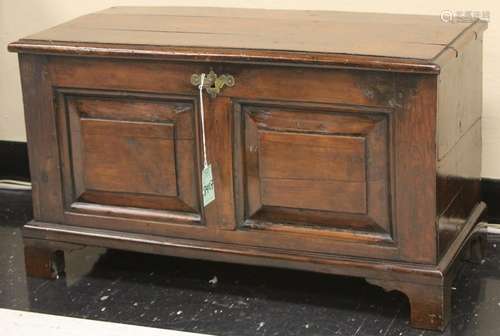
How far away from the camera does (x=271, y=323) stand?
231cm

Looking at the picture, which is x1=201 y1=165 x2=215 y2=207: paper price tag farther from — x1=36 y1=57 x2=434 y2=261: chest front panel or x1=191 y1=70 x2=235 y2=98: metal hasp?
x1=191 y1=70 x2=235 y2=98: metal hasp

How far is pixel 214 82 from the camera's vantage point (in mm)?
2248

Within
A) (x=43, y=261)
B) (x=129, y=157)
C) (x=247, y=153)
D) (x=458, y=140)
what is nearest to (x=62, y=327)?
(x=43, y=261)

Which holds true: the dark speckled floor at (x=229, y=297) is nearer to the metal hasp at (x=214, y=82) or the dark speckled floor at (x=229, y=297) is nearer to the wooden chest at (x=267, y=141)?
the wooden chest at (x=267, y=141)

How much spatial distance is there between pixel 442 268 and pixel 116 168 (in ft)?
2.38

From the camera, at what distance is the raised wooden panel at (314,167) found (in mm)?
2191

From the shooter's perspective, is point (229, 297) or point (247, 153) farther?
point (229, 297)

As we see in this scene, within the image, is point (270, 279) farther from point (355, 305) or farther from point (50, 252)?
point (50, 252)

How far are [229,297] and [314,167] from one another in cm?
38

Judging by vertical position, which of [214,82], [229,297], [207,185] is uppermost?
[214,82]

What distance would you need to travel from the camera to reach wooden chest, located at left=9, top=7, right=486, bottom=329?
2166 millimetres

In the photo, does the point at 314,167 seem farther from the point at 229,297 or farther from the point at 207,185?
the point at 229,297

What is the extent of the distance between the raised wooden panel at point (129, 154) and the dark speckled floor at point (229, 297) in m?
0.18

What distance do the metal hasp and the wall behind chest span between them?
61 cm
